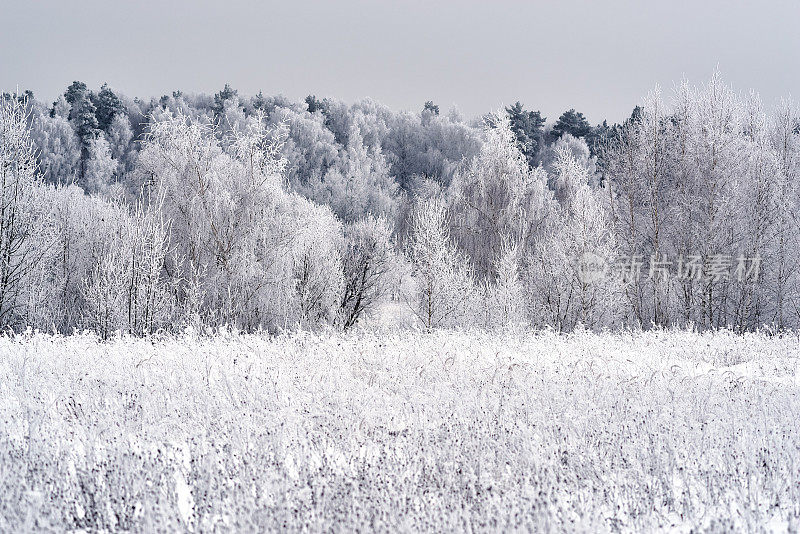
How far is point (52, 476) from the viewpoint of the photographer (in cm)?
449

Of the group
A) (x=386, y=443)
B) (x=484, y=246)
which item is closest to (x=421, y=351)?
(x=386, y=443)

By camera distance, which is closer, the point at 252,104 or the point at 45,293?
the point at 45,293

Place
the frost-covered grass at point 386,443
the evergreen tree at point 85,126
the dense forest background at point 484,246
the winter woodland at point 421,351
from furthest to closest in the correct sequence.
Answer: the evergreen tree at point 85,126 → the dense forest background at point 484,246 → the winter woodland at point 421,351 → the frost-covered grass at point 386,443

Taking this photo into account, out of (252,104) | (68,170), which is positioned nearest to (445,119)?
(252,104)

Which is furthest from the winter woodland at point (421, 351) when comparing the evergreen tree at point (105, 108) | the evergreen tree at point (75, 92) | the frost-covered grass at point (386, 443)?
the evergreen tree at point (75, 92)

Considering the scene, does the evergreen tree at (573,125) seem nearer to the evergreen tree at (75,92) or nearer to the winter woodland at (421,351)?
the winter woodland at (421,351)

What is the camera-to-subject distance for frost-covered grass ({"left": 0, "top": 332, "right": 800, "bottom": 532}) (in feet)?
13.1

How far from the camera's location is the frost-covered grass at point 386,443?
4.00 meters

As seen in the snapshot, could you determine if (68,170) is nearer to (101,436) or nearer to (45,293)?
(45,293)

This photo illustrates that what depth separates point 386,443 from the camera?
17.9 ft

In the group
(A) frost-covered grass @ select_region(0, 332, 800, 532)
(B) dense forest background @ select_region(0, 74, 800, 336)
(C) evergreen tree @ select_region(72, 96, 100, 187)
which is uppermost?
(C) evergreen tree @ select_region(72, 96, 100, 187)

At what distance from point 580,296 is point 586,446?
1521 cm

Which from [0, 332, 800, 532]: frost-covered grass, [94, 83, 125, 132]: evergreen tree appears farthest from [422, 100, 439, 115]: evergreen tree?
[0, 332, 800, 532]: frost-covered grass

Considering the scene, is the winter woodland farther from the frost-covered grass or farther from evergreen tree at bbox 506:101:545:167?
evergreen tree at bbox 506:101:545:167
